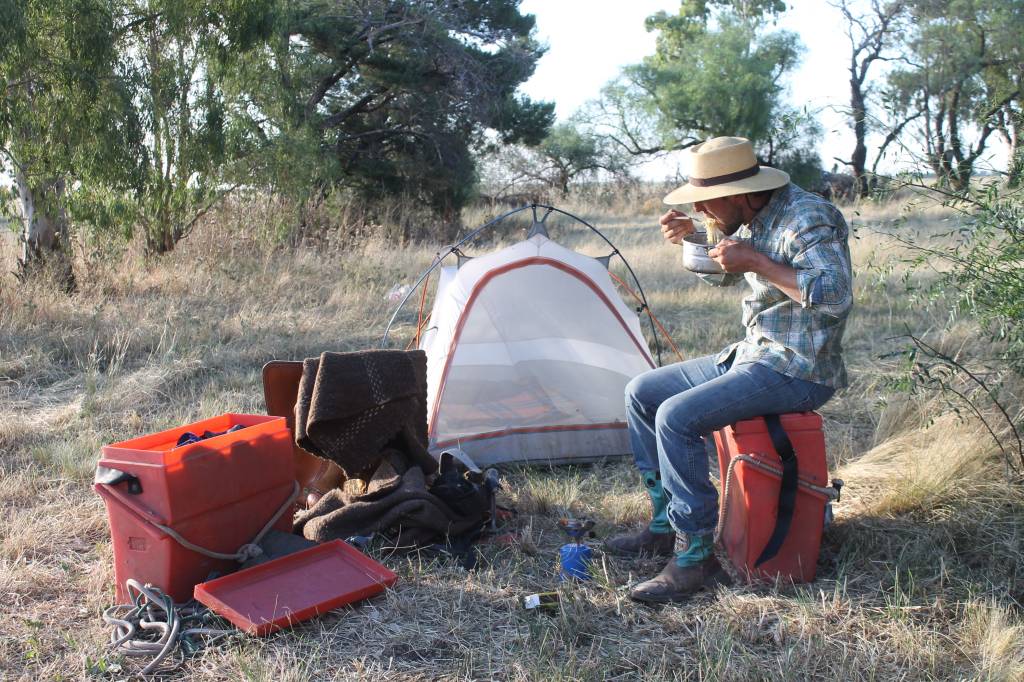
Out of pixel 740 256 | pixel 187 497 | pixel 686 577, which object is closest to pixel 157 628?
pixel 187 497

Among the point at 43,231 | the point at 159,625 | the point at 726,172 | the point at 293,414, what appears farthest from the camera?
the point at 43,231

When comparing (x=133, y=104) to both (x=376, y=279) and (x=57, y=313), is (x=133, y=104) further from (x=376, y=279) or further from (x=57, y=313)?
(x=376, y=279)

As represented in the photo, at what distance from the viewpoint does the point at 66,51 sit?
22.2 feet

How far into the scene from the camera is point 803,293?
272 centimetres

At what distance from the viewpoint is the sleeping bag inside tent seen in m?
4.46

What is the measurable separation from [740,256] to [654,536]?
1.14m

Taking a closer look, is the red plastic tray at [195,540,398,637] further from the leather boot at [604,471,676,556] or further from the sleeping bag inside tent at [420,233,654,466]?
the sleeping bag inside tent at [420,233,654,466]

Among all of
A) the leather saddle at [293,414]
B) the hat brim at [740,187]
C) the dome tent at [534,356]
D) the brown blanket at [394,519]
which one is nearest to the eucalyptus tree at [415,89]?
the dome tent at [534,356]

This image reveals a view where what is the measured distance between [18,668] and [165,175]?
644 cm

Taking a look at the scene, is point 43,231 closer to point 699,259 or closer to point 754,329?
point 699,259

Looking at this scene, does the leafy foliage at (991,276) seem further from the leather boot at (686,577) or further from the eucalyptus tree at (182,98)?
the eucalyptus tree at (182,98)

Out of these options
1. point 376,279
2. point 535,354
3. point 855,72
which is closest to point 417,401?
point 535,354

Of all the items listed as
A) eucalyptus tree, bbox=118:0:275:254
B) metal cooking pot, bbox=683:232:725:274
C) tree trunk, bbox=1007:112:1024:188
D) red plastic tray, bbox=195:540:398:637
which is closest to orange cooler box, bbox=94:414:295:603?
red plastic tray, bbox=195:540:398:637

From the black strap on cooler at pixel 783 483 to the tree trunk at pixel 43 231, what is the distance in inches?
249
